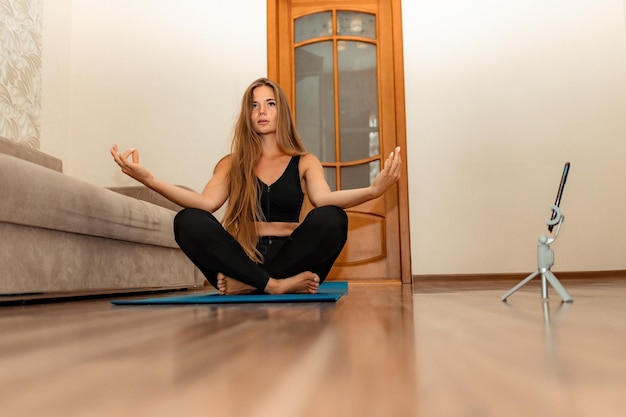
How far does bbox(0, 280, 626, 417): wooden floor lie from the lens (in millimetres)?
292

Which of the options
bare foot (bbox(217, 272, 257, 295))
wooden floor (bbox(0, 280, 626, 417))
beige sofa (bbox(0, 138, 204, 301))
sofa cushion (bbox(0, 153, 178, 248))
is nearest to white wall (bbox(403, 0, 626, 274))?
beige sofa (bbox(0, 138, 204, 301))

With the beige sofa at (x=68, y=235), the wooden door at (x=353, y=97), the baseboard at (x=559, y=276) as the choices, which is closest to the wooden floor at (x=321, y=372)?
the beige sofa at (x=68, y=235)

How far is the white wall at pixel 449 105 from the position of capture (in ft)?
13.5

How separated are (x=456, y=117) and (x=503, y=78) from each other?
0.44 meters

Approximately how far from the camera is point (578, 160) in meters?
4.14

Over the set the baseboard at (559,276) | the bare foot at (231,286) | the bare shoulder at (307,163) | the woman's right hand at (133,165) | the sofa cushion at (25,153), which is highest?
the sofa cushion at (25,153)

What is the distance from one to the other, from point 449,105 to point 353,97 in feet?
2.32

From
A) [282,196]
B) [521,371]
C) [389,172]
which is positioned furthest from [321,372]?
[282,196]

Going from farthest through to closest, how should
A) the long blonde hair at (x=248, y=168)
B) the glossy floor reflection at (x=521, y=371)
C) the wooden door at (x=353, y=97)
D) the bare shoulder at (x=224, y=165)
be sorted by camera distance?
1. the wooden door at (x=353, y=97)
2. the bare shoulder at (x=224, y=165)
3. the long blonde hair at (x=248, y=168)
4. the glossy floor reflection at (x=521, y=371)

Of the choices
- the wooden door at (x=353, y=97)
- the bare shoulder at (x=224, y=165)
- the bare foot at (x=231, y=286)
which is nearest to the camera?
the bare foot at (x=231, y=286)

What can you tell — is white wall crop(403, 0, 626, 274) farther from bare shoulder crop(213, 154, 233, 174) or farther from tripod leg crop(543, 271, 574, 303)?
tripod leg crop(543, 271, 574, 303)

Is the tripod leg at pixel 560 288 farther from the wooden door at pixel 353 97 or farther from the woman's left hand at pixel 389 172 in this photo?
the wooden door at pixel 353 97

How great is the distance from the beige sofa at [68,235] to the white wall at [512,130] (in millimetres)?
2111

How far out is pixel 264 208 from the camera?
212 cm
